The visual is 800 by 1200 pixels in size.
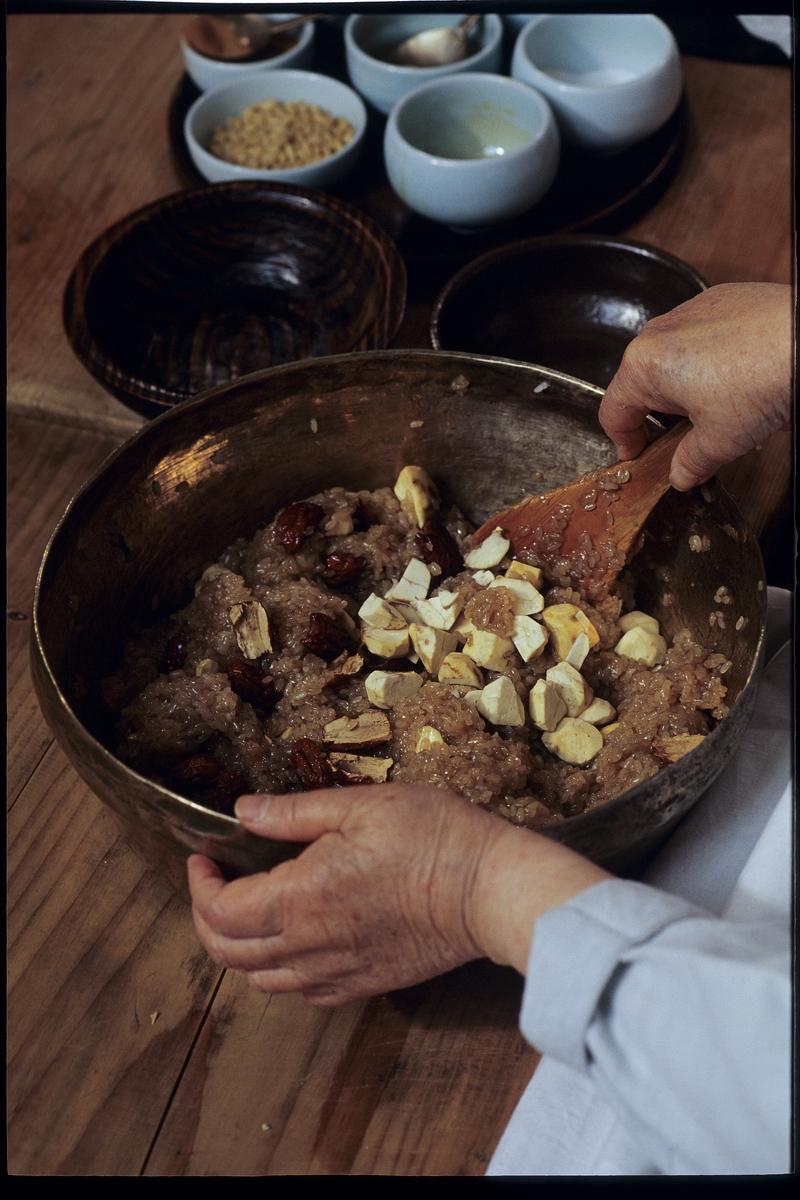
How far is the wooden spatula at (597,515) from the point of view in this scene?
3.71ft

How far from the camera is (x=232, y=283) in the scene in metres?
1.63

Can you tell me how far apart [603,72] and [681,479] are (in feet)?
3.61

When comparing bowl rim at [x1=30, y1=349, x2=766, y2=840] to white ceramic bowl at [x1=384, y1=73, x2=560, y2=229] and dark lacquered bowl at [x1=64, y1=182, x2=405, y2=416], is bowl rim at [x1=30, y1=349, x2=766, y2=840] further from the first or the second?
white ceramic bowl at [x1=384, y1=73, x2=560, y2=229]

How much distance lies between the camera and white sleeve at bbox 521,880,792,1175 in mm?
666

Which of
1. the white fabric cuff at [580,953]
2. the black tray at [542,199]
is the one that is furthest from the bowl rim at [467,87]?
the white fabric cuff at [580,953]

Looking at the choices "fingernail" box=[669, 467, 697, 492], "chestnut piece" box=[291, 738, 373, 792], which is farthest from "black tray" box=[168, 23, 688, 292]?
"chestnut piece" box=[291, 738, 373, 792]

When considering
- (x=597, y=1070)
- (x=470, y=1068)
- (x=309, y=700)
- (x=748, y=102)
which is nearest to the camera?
(x=597, y=1070)

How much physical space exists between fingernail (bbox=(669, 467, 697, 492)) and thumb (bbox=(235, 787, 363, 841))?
20.5 inches

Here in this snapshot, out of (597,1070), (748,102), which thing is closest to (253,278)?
(748,102)

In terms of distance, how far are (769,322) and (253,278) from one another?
36.5 inches

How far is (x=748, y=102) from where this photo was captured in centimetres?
188

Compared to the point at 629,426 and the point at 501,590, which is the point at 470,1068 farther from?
the point at 629,426

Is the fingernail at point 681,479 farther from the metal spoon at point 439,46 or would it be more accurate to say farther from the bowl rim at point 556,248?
the metal spoon at point 439,46

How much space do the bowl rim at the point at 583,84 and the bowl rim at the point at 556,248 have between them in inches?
12.5
